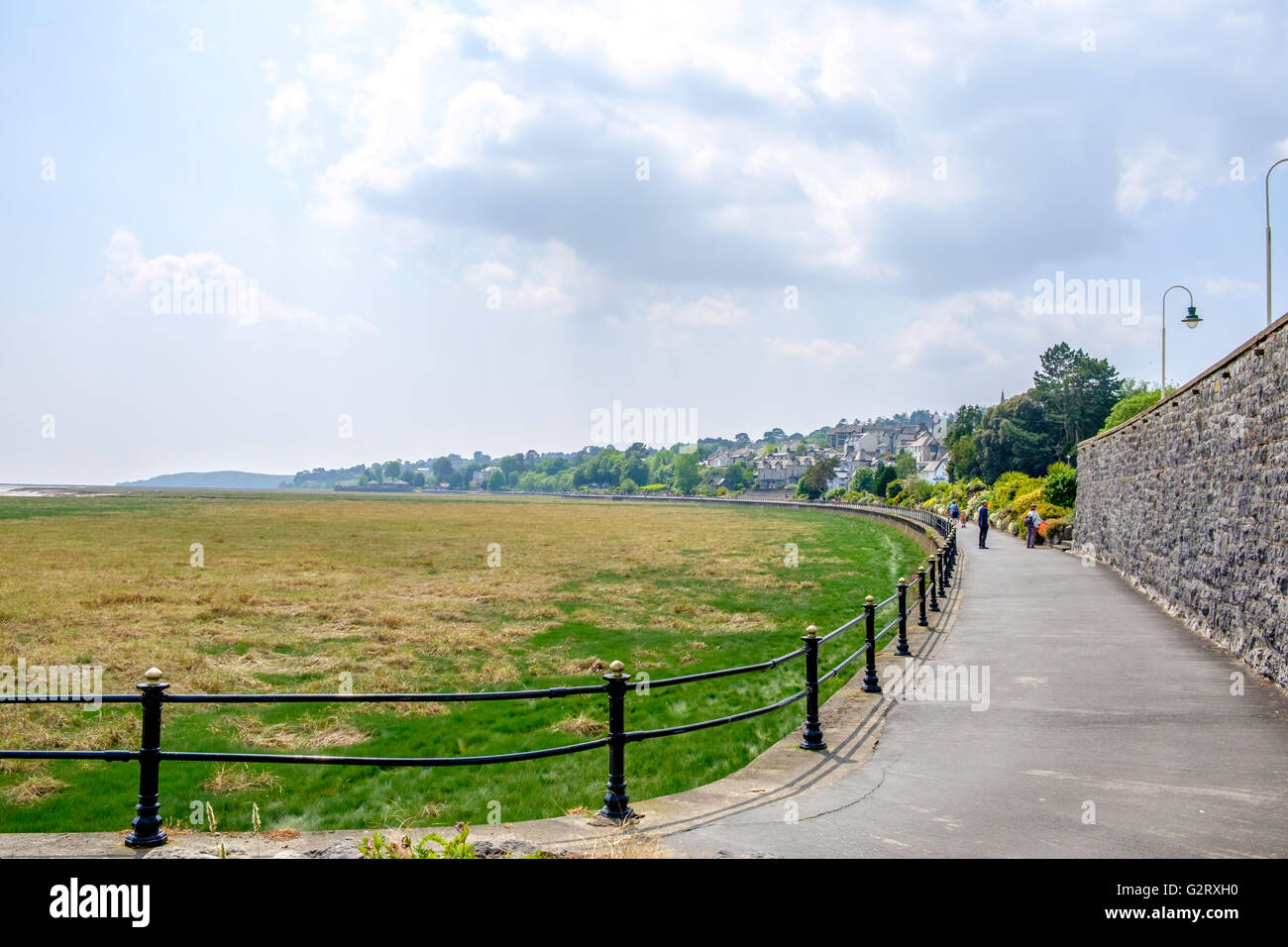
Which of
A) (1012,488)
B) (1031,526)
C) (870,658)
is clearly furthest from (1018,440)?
(870,658)

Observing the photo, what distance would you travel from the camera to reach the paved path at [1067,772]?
5746mm

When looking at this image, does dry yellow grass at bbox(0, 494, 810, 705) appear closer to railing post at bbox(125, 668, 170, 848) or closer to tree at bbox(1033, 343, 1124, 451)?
railing post at bbox(125, 668, 170, 848)

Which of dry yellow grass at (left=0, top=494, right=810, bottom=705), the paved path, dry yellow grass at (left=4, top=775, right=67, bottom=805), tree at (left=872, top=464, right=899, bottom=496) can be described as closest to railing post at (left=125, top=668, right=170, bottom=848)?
the paved path

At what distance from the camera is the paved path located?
5746mm

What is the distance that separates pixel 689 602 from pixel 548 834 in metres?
17.4

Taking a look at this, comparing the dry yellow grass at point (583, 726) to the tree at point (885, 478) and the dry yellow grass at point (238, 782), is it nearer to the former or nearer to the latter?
the dry yellow grass at point (238, 782)

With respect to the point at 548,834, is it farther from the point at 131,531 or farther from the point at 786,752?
the point at 131,531

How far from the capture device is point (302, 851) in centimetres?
508

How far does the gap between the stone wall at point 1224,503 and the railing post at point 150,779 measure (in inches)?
454

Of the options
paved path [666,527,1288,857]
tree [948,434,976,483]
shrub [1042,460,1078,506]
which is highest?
tree [948,434,976,483]

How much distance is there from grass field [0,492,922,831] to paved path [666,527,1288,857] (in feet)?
8.10

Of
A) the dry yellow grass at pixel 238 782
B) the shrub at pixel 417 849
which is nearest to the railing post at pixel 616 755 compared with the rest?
the shrub at pixel 417 849
